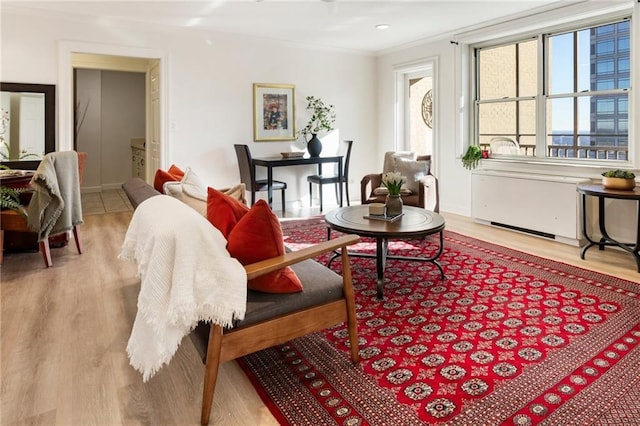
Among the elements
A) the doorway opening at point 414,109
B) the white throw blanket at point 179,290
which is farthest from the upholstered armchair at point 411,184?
the white throw blanket at point 179,290

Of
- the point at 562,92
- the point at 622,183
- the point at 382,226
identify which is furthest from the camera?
the point at 562,92

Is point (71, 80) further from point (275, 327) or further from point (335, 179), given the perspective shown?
point (275, 327)

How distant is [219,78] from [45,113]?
2.13 meters

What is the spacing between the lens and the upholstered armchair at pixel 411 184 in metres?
4.51

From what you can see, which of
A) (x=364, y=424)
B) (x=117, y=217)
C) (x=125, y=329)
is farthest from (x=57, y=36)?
(x=364, y=424)

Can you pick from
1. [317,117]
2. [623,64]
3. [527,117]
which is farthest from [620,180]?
[317,117]

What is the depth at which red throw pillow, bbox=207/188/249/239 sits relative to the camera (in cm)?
187

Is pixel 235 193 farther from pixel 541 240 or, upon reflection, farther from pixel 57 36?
pixel 57 36

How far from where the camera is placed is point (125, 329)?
254 cm

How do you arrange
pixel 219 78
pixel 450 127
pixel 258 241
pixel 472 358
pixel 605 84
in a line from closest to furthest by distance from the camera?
pixel 258 241
pixel 472 358
pixel 605 84
pixel 219 78
pixel 450 127

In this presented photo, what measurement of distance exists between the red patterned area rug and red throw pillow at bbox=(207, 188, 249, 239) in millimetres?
714

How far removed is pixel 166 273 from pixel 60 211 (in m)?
2.70

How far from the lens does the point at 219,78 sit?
593cm

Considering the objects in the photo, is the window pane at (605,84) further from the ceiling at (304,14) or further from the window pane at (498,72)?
the window pane at (498,72)
